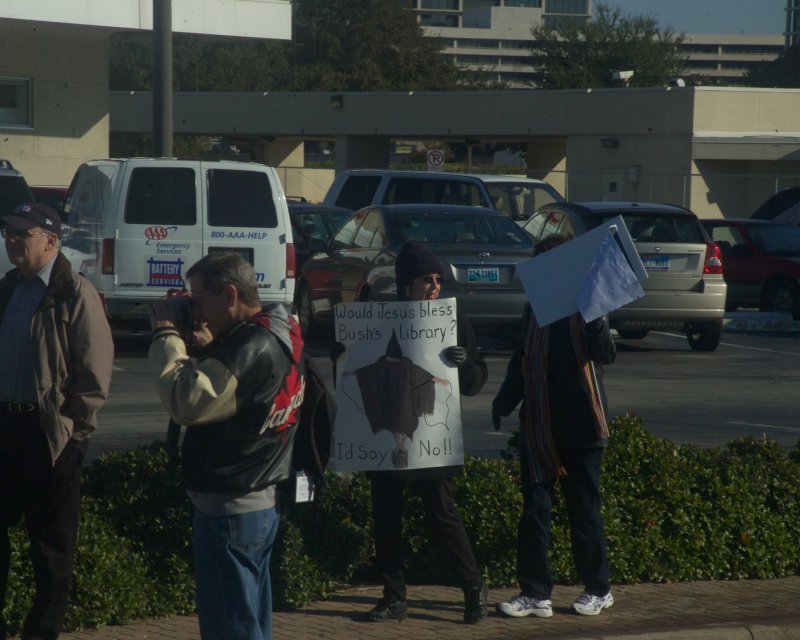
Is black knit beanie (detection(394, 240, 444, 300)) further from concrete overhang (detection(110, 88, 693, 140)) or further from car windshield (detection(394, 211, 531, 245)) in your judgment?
concrete overhang (detection(110, 88, 693, 140))

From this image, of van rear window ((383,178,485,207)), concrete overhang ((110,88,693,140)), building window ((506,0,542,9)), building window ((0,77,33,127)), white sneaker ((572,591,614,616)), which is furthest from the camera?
building window ((506,0,542,9))

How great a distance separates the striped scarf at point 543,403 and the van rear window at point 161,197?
8.52m

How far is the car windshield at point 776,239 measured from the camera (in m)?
22.0

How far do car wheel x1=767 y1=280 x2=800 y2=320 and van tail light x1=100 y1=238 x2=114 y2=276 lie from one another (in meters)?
12.1

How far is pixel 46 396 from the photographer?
5.07 m

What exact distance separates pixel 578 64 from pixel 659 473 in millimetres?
66175

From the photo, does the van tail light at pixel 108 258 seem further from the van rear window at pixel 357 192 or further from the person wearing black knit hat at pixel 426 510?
the van rear window at pixel 357 192

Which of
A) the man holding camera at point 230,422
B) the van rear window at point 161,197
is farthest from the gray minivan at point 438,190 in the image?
the man holding camera at point 230,422

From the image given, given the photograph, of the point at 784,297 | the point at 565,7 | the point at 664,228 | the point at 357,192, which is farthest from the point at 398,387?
the point at 565,7

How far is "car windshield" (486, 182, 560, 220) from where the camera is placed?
73.3ft

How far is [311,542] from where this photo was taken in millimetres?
6500

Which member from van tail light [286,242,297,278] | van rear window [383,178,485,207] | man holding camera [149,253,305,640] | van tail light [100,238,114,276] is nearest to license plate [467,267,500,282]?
van tail light [286,242,297,278]

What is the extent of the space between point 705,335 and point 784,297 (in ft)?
18.7

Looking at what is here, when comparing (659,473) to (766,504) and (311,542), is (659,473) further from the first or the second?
(311,542)
